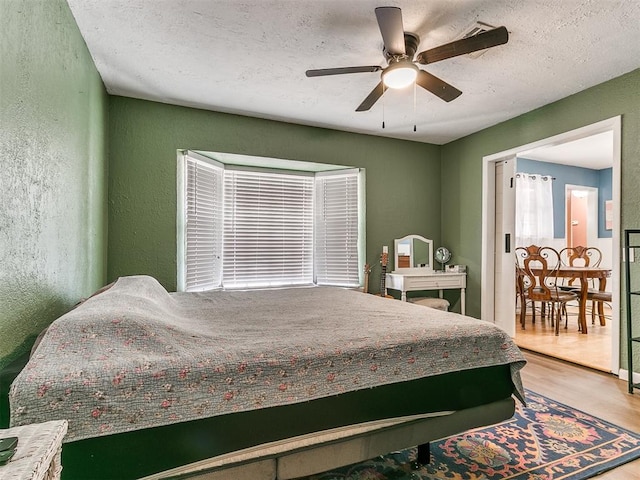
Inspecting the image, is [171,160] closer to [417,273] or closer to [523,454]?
[417,273]

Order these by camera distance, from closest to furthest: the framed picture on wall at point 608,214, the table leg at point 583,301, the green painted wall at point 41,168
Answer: the green painted wall at point 41,168 → the table leg at point 583,301 → the framed picture on wall at point 608,214

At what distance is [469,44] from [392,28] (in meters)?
0.45

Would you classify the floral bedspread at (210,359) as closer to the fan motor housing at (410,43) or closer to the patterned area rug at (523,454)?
the patterned area rug at (523,454)

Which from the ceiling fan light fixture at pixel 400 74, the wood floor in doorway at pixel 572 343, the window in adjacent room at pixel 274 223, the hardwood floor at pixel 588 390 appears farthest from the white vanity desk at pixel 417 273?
the ceiling fan light fixture at pixel 400 74

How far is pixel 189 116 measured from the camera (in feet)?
11.9

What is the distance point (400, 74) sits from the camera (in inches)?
85.2

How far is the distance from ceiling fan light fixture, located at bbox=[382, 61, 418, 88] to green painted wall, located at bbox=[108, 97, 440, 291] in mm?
2006

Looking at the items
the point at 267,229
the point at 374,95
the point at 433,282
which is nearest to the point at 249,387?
the point at 374,95

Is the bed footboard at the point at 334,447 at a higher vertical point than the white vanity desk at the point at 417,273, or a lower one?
lower

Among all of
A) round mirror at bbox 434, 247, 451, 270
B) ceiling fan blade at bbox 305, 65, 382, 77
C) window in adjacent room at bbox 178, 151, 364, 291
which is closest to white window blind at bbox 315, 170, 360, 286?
window in adjacent room at bbox 178, 151, 364, 291

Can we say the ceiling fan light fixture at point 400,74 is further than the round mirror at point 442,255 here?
No

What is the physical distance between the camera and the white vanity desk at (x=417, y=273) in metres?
4.27

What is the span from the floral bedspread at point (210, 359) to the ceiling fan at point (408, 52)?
1.46m

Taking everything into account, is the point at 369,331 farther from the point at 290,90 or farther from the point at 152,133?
the point at 152,133
